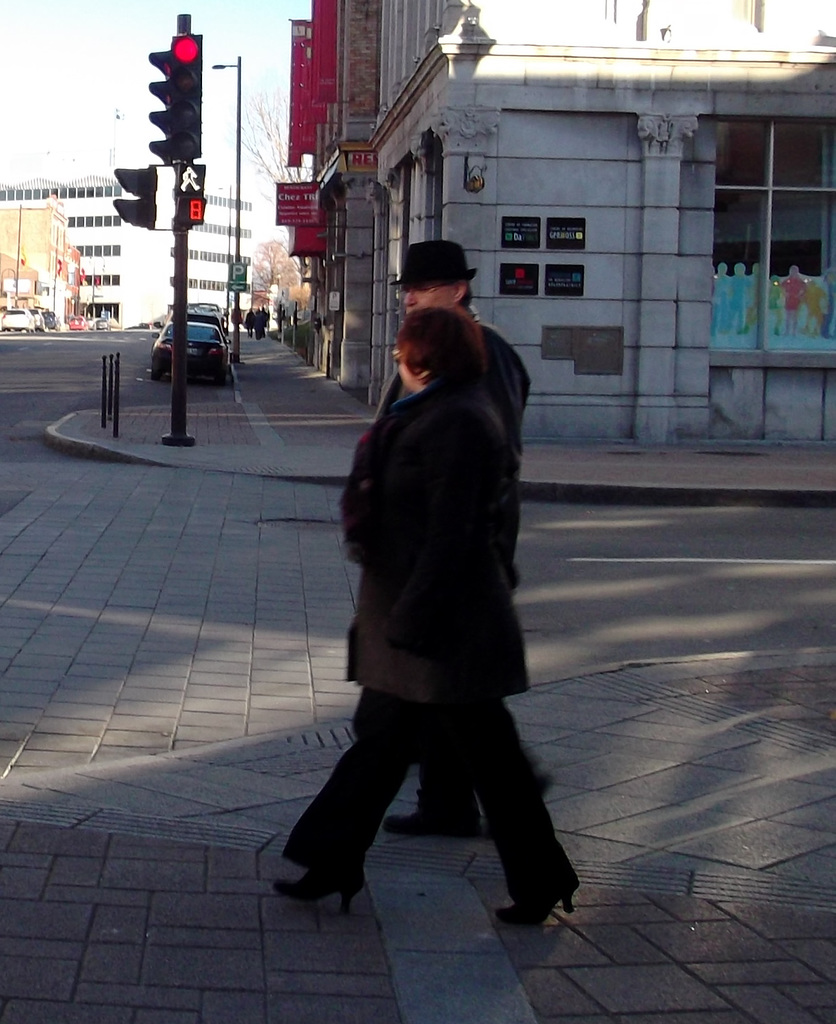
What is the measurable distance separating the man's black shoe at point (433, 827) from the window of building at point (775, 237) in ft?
51.9

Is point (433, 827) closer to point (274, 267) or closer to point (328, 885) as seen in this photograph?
point (328, 885)

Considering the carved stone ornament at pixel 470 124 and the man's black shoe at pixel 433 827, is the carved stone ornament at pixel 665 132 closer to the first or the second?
the carved stone ornament at pixel 470 124

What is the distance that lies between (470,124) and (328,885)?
1592 cm

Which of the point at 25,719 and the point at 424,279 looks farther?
the point at 25,719

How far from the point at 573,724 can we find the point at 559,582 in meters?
3.86

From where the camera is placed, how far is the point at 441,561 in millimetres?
3801

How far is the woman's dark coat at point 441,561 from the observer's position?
3.81m

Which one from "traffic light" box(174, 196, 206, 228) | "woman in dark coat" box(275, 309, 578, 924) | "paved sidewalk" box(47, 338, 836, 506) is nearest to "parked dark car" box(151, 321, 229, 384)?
"paved sidewalk" box(47, 338, 836, 506)

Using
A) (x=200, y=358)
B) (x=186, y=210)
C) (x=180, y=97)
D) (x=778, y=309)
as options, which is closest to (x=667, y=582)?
(x=186, y=210)

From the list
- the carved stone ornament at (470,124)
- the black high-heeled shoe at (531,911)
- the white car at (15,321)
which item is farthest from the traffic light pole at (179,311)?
the white car at (15,321)

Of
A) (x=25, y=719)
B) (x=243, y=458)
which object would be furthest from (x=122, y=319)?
(x=25, y=719)

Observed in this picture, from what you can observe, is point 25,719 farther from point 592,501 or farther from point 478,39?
point 478,39

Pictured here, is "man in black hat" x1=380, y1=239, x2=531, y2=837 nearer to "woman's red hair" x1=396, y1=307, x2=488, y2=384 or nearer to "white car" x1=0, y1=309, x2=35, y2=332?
"woman's red hair" x1=396, y1=307, x2=488, y2=384

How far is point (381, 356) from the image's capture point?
26500 millimetres
